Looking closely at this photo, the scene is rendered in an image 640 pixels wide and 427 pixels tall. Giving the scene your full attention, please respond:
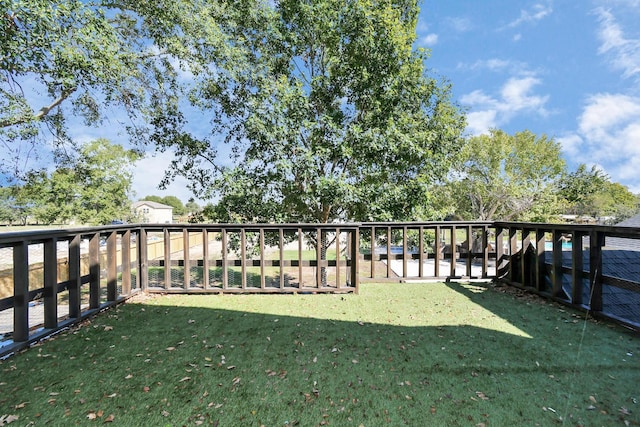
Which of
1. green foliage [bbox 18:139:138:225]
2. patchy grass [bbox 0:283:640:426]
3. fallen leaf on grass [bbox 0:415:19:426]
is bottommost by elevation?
patchy grass [bbox 0:283:640:426]

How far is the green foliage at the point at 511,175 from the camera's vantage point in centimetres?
1441

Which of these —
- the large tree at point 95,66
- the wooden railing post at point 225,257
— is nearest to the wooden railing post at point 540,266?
the wooden railing post at point 225,257

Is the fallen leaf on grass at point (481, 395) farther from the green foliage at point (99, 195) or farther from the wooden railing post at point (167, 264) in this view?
the green foliage at point (99, 195)

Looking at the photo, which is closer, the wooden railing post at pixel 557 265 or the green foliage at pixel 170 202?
the wooden railing post at pixel 557 265

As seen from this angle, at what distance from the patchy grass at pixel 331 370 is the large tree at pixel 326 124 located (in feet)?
8.37

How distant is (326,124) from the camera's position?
5375mm

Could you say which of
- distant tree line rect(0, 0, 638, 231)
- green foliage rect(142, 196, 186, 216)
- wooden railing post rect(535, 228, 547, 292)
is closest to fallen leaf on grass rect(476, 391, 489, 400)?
wooden railing post rect(535, 228, 547, 292)

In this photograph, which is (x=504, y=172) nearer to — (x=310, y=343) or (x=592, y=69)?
(x=592, y=69)

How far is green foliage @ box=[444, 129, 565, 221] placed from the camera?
47.3 feet

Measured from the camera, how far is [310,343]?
2.58 metres

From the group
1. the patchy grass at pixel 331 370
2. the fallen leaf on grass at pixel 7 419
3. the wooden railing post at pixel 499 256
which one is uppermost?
the wooden railing post at pixel 499 256

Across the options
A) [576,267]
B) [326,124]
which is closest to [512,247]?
[576,267]

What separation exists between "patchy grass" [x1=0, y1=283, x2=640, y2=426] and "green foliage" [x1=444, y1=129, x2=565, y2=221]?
1286 cm

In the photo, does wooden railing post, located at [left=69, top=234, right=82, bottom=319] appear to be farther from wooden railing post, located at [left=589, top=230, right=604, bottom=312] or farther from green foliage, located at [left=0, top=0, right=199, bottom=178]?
wooden railing post, located at [left=589, top=230, right=604, bottom=312]
